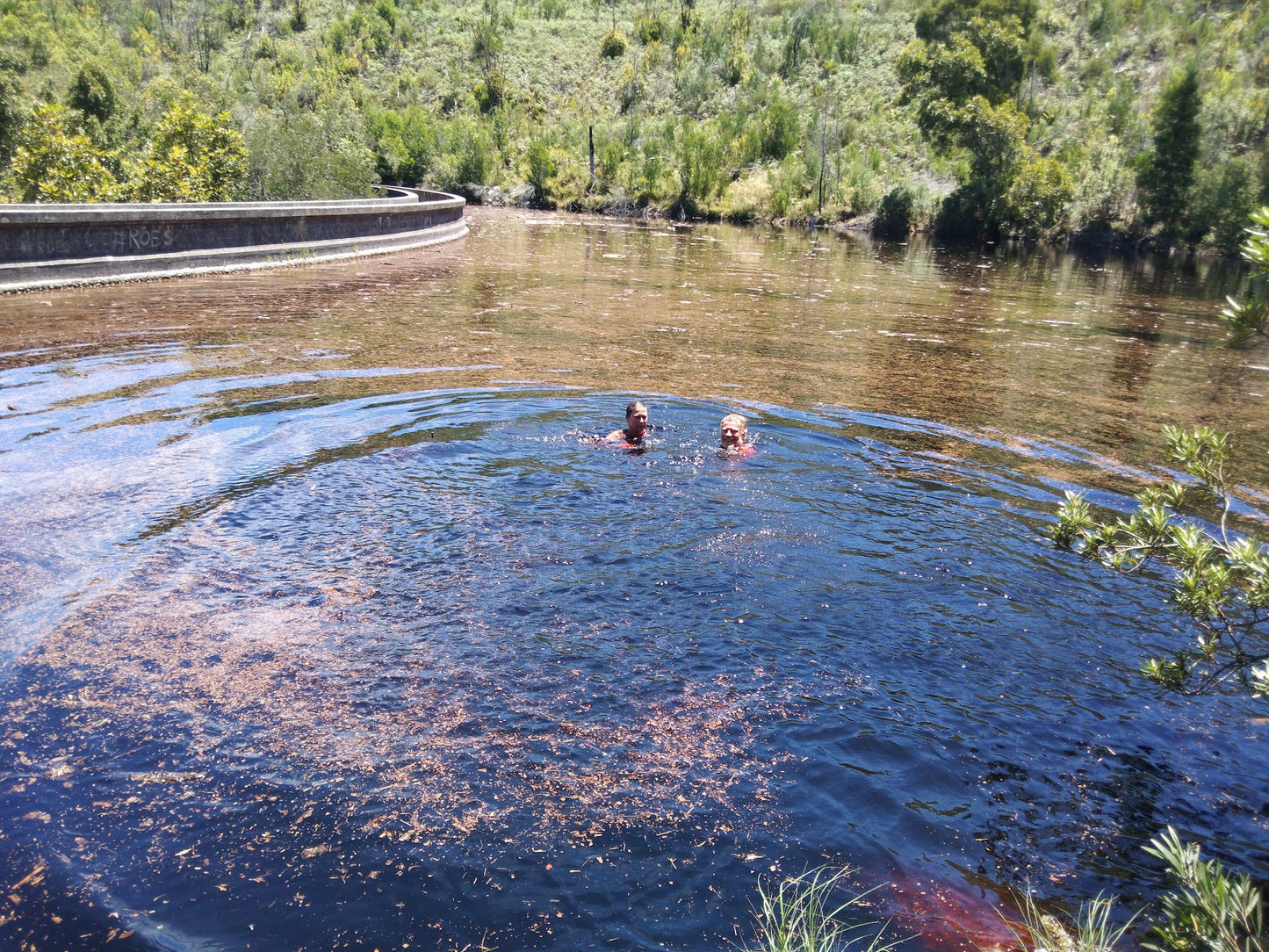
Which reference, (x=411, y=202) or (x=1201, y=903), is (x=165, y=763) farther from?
(x=411, y=202)

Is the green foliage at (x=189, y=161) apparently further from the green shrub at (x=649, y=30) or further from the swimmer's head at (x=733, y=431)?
the green shrub at (x=649, y=30)

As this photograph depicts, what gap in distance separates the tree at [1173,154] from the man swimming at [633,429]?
1600 inches

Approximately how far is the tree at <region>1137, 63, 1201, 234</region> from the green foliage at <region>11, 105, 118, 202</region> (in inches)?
1598

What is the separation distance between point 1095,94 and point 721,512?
216 ft

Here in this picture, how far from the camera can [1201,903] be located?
83.2 inches

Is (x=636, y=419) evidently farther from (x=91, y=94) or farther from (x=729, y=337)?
(x=91, y=94)

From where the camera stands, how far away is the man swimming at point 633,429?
7.63m

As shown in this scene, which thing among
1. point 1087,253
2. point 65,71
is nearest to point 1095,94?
point 1087,253

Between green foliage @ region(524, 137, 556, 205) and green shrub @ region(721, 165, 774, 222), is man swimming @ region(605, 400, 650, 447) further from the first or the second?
green foliage @ region(524, 137, 556, 205)

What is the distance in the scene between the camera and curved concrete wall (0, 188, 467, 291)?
43.5 ft

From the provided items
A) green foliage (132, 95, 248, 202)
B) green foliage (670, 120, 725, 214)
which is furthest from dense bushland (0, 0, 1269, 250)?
green foliage (670, 120, 725, 214)

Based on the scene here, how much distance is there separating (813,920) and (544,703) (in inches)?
65.0

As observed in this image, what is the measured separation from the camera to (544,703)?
13.6ft

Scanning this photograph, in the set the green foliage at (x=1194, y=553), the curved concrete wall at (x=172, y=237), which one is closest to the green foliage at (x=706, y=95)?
the curved concrete wall at (x=172, y=237)
